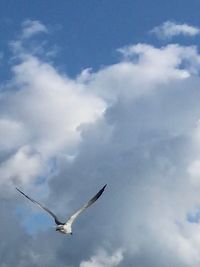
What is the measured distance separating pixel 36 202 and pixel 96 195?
1407 centimetres

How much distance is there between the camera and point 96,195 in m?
192

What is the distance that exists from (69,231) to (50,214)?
6.26m

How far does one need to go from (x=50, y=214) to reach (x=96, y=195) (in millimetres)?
13854

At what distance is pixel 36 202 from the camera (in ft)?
629

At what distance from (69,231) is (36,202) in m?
11.9

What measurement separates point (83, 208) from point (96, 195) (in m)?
4.34

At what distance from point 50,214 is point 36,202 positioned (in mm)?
8318

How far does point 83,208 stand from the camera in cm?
19262

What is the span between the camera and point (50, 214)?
199m

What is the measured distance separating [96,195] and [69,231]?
12.2m

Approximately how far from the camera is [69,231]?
197250mm
